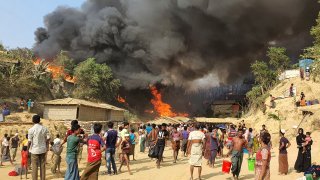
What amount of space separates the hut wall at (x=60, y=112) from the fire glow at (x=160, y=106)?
828 inches

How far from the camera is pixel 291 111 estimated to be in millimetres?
24984

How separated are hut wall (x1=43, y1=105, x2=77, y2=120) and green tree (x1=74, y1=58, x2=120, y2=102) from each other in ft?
33.7

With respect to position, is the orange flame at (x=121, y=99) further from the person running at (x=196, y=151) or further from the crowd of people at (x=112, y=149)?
the person running at (x=196, y=151)

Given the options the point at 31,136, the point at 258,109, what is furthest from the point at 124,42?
the point at 31,136

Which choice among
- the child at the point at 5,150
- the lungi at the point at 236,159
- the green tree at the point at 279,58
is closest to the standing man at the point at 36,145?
the lungi at the point at 236,159

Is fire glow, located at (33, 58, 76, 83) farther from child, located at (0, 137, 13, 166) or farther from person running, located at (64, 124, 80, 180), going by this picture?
person running, located at (64, 124, 80, 180)

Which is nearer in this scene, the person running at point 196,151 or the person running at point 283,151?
the person running at point 196,151

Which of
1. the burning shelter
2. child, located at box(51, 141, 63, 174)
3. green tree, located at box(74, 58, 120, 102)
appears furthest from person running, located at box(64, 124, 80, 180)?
green tree, located at box(74, 58, 120, 102)

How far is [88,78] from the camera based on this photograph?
3969 centimetres

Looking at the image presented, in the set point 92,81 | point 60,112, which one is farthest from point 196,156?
point 92,81

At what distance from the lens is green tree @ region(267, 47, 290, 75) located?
119 ft

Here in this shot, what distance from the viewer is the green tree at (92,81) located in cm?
3950

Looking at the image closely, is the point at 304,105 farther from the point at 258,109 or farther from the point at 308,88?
the point at 258,109

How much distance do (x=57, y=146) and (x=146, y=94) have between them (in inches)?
1578
